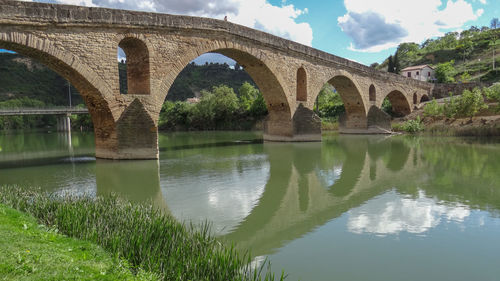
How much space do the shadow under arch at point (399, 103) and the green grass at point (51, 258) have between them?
1358 inches

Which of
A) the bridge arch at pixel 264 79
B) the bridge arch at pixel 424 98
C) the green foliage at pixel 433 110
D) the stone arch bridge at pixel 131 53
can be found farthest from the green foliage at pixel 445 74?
the bridge arch at pixel 264 79

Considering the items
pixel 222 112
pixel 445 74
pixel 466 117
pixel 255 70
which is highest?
pixel 445 74

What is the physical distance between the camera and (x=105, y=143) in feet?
44.5

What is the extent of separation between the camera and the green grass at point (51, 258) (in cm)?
317

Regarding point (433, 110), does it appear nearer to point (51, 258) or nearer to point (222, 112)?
point (222, 112)

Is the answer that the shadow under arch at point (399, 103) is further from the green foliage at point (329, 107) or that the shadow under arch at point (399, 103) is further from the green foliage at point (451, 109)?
the green foliage at point (451, 109)

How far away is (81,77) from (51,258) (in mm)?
10105

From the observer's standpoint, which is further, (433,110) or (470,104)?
(433,110)

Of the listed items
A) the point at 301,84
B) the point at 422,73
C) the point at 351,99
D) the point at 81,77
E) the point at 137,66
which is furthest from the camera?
the point at 422,73

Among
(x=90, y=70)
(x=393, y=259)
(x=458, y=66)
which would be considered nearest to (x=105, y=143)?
(x=90, y=70)

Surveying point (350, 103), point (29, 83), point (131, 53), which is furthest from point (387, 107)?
point (29, 83)

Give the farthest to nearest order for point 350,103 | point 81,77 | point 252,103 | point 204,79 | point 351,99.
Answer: point 204,79
point 252,103
point 350,103
point 351,99
point 81,77

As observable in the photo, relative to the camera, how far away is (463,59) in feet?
217

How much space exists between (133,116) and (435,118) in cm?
2489
